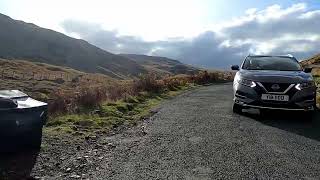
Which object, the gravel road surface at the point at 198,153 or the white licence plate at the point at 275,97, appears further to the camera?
the white licence plate at the point at 275,97

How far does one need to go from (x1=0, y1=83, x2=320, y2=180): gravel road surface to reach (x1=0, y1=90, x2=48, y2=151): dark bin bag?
14.3 inches

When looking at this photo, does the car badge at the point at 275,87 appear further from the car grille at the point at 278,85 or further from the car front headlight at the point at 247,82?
the car front headlight at the point at 247,82

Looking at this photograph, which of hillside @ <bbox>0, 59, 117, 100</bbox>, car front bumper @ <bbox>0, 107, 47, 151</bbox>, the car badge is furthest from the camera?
hillside @ <bbox>0, 59, 117, 100</bbox>

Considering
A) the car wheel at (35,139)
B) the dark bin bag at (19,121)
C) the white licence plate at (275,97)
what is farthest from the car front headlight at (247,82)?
the car wheel at (35,139)

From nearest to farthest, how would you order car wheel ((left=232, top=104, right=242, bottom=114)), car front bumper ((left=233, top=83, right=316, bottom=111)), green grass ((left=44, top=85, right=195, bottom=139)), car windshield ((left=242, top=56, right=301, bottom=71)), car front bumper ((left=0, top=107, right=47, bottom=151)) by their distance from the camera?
car front bumper ((left=0, top=107, right=47, bottom=151)), green grass ((left=44, top=85, right=195, bottom=139)), car front bumper ((left=233, top=83, right=316, bottom=111)), car wheel ((left=232, top=104, right=242, bottom=114)), car windshield ((left=242, top=56, right=301, bottom=71))

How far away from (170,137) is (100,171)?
2.62 metres

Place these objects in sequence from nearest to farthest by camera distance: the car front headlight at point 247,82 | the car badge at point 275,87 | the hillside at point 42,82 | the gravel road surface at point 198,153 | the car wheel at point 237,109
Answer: the gravel road surface at point 198,153
the car badge at point 275,87
the car front headlight at point 247,82
the car wheel at point 237,109
the hillside at point 42,82

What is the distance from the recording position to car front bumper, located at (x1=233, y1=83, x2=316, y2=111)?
1080cm

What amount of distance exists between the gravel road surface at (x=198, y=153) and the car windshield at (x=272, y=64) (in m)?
A: 2.25

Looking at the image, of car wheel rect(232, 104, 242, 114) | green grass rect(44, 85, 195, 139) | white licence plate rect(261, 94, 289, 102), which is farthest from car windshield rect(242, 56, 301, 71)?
green grass rect(44, 85, 195, 139)

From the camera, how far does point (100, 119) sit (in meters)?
10.4

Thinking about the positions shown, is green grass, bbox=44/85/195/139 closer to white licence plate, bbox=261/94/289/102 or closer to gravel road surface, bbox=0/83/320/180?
gravel road surface, bbox=0/83/320/180

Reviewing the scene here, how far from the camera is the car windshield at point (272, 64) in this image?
40.7 feet

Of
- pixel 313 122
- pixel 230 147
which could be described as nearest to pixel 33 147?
pixel 230 147
